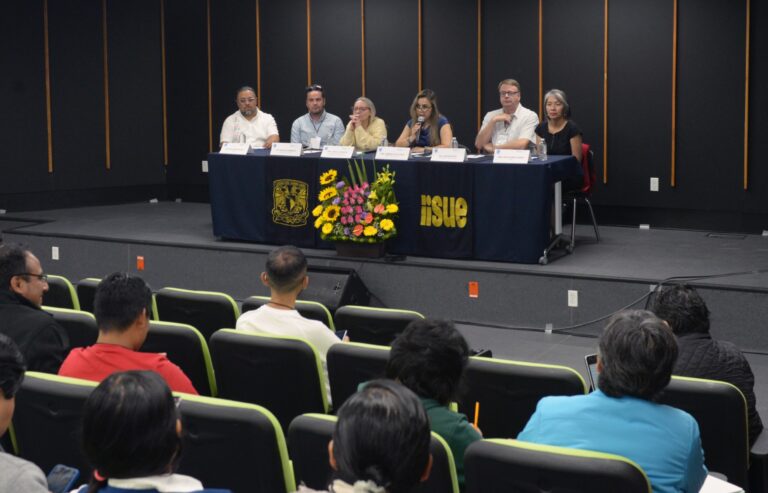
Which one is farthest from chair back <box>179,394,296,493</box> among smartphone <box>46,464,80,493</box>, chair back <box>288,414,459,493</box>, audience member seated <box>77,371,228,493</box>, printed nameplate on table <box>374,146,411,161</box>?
printed nameplate on table <box>374,146,411,161</box>

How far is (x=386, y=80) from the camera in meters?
9.51

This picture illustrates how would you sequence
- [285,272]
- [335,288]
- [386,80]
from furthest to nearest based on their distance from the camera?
1. [386,80]
2. [335,288]
3. [285,272]

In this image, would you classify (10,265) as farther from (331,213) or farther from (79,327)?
(331,213)

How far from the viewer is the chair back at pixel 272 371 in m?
3.41

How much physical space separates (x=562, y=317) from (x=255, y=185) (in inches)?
99.2

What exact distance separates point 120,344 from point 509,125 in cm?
487

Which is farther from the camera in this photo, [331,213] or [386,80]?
[386,80]

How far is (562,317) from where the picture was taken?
6227 millimetres

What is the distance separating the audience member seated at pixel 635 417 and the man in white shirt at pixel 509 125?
4.85 m

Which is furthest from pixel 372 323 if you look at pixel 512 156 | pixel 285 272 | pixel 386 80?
pixel 386 80

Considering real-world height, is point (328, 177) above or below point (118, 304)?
above

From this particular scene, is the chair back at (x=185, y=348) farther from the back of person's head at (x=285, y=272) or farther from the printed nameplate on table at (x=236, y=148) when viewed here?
the printed nameplate on table at (x=236, y=148)


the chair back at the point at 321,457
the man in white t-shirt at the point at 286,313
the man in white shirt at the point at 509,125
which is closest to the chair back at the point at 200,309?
the man in white t-shirt at the point at 286,313

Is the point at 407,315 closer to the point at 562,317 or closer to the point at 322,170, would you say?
the point at 562,317
